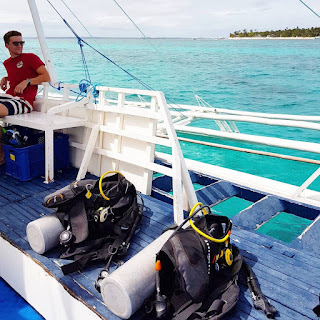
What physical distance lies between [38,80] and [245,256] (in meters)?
4.46

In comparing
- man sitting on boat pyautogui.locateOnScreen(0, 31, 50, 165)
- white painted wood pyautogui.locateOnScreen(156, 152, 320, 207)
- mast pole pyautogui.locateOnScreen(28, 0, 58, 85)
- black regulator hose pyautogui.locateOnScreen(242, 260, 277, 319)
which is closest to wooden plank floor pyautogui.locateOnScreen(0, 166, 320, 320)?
black regulator hose pyautogui.locateOnScreen(242, 260, 277, 319)

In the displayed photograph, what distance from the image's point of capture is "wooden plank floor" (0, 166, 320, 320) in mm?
2807

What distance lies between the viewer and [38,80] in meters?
5.76

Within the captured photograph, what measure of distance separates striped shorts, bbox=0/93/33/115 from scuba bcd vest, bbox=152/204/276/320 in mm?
4073

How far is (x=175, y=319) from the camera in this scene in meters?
2.49

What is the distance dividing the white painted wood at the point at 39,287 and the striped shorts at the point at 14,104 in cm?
269

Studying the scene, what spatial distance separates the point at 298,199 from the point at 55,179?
377 centimetres

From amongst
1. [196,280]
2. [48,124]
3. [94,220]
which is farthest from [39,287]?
[48,124]

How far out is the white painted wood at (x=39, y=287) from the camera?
2.87 meters

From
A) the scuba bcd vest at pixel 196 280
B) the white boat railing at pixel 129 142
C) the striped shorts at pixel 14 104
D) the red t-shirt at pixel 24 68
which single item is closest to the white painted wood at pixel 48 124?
the striped shorts at pixel 14 104

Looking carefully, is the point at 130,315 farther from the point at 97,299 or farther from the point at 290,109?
the point at 290,109

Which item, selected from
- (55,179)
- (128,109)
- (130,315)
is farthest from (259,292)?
(55,179)

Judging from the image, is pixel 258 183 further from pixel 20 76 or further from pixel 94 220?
pixel 20 76

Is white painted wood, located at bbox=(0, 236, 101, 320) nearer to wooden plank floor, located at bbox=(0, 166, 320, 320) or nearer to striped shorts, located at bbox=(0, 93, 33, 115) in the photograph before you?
wooden plank floor, located at bbox=(0, 166, 320, 320)
